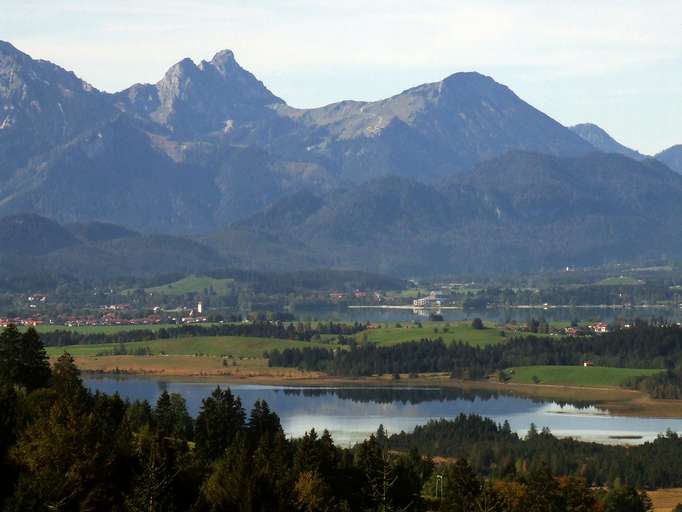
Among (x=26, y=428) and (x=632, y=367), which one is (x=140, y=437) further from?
(x=632, y=367)

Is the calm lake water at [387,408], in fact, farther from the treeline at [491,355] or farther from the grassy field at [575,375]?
the treeline at [491,355]

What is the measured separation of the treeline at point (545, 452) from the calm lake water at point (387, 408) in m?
4.45

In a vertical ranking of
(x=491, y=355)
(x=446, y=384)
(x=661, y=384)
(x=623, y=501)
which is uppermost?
(x=491, y=355)

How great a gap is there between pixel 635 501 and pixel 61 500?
114 feet

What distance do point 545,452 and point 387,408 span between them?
3817 centimetres

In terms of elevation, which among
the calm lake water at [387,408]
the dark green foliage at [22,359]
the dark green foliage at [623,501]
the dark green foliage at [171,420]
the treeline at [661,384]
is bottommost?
the dark green foliage at [623,501]

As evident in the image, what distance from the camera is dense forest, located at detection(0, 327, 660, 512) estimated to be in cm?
6581

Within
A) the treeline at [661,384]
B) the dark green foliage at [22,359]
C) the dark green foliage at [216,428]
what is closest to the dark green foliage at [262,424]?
the dark green foliage at [216,428]

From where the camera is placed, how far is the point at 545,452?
11056cm

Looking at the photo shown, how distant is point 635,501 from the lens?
87.6 meters

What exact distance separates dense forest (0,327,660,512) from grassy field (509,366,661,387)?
82.4m

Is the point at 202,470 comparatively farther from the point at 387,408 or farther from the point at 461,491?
the point at 387,408

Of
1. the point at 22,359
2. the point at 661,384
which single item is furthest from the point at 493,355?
the point at 22,359

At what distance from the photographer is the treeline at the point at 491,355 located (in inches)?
7185
